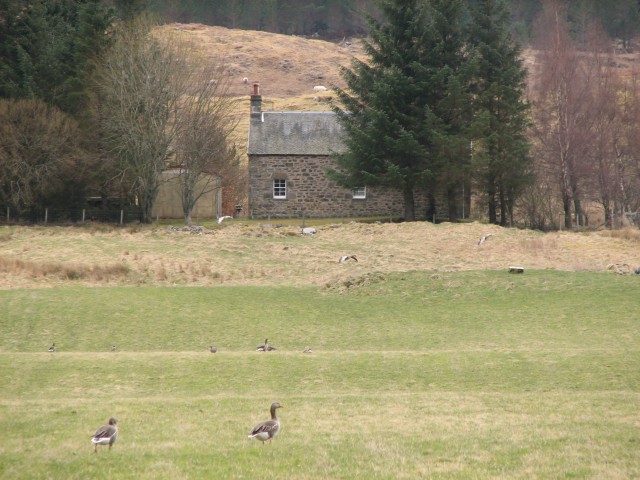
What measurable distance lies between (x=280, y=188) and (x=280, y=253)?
20.1 m

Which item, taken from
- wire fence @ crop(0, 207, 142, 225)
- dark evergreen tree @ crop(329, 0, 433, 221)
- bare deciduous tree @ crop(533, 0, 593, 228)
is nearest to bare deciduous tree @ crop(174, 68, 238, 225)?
wire fence @ crop(0, 207, 142, 225)

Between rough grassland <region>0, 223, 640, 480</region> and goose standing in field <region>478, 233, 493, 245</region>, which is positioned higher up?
goose standing in field <region>478, 233, 493, 245</region>

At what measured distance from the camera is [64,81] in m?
58.0

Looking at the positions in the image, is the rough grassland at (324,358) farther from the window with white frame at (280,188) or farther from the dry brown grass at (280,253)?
the window with white frame at (280,188)

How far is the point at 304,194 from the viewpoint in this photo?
201 ft

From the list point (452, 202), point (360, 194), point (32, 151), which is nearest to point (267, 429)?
point (32, 151)

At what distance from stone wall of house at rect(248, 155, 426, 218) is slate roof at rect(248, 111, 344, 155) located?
61cm

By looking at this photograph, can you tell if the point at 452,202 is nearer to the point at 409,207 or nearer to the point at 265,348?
the point at 409,207

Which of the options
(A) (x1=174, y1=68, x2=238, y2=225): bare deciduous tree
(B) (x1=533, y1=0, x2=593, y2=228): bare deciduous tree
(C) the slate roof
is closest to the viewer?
(A) (x1=174, y1=68, x2=238, y2=225): bare deciduous tree

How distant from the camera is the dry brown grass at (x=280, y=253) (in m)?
35.0

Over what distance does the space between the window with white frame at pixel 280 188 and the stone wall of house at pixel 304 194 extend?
24 centimetres

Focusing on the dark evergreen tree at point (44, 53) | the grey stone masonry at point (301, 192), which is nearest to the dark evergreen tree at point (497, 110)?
the grey stone masonry at point (301, 192)

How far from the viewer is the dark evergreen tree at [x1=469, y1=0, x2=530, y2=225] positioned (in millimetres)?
54125

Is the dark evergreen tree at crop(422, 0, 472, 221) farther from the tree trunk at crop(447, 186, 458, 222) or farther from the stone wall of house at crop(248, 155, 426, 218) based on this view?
the stone wall of house at crop(248, 155, 426, 218)
